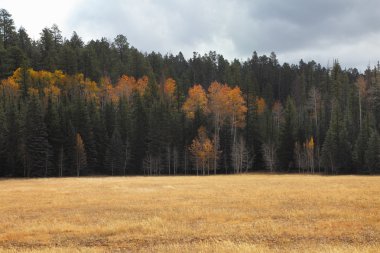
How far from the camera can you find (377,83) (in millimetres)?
105188

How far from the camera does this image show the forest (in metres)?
83.2

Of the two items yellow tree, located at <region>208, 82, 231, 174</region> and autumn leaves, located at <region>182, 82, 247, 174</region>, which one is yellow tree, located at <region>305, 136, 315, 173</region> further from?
yellow tree, located at <region>208, 82, 231, 174</region>

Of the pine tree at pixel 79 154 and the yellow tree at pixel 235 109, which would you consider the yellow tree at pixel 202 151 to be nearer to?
the yellow tree at pixel 235 109

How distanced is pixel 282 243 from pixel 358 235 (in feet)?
12.1

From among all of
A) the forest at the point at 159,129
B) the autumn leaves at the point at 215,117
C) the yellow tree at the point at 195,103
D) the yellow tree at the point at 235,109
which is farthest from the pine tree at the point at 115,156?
the yellow tree at the point at 235,109

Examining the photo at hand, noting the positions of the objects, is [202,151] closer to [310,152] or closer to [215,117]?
[215,117]

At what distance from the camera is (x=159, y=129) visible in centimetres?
9462

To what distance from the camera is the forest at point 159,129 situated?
3275 inches

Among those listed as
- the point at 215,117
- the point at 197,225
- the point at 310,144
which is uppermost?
the point at 215,117

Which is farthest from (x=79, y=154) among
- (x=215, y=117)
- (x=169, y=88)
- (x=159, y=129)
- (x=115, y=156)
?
(x=169, y=88)

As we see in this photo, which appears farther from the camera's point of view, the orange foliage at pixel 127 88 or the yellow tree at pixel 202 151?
the orange foliage at pixel 127 88

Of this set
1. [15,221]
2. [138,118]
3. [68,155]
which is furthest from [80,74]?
[15,221]

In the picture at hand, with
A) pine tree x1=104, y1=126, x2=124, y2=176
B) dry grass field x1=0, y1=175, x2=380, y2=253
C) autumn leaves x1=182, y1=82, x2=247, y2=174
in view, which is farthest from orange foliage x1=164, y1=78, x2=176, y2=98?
dry grass field x1=0, y1=175, x2=380, y2=253

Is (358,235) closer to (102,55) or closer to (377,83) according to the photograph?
(377,83)
